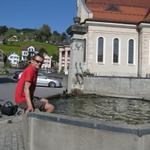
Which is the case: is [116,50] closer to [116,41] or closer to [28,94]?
[116,41]

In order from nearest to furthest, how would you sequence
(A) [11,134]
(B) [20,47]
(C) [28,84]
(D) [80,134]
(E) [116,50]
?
(D) [80,134]
(C) [28,84]
(A) [11,134]
(E) [116,50]
(B) [20,47]

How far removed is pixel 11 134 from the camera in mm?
9883

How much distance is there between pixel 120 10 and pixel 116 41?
517cm

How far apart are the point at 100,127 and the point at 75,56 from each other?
49.7 feet

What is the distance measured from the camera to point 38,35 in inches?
7844

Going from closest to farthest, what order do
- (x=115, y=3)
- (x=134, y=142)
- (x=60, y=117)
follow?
(x=134, y=142) < (x=60, y=117) < (x=115, y=3)

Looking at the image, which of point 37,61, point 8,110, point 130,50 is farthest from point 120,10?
point 37,61

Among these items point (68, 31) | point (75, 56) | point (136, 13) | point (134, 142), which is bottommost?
point (134, 142)

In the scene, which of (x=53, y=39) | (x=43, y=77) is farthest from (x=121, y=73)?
(x=53, y=39)

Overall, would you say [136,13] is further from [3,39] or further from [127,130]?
[3,39]

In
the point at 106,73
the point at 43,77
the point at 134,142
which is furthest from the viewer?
the point at 106,73

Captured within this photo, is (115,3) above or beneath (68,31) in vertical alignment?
above

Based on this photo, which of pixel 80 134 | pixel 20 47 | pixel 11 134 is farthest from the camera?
pixel 20 47

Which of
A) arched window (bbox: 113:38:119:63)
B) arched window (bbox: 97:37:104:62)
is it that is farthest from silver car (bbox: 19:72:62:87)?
arched window (bbox: 113:38:119:63)
